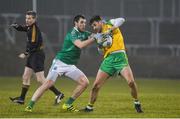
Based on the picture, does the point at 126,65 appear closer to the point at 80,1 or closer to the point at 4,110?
the point at 4,110

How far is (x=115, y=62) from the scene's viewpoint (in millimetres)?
17438

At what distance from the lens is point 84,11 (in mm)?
34906

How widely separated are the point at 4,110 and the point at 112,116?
2.49 m

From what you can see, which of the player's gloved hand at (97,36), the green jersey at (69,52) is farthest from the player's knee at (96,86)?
the player's gloved hand at (97,36)

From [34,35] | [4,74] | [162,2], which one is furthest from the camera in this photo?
[162,2]

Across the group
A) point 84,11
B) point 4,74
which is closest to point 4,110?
point 4,74

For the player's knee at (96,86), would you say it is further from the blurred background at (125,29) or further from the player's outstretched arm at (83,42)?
the blurred background at (125,29)

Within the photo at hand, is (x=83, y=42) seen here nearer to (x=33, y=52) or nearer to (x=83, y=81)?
(x=83, y=81)

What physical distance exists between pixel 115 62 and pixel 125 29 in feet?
59.5

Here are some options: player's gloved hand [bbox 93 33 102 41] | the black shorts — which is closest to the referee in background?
the black shorts

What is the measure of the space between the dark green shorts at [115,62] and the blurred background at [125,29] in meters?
15.5

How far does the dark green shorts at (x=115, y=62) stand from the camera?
17.4 m

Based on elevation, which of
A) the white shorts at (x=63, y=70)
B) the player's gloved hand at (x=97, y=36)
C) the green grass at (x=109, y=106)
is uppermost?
the player's gloved hand at (x=97, y=36)

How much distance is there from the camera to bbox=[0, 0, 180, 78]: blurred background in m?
33.4
